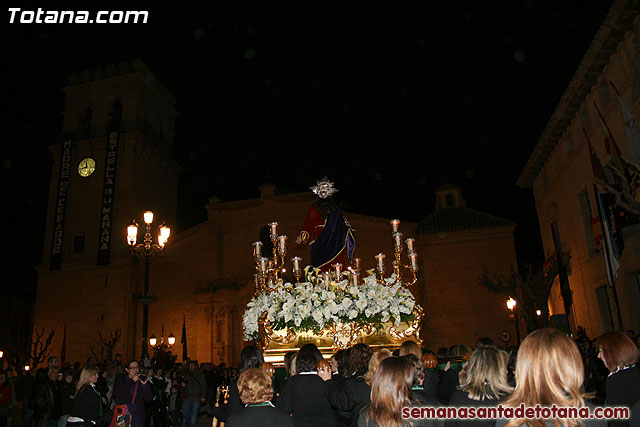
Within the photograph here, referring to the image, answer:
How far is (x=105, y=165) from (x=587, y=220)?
27875mm

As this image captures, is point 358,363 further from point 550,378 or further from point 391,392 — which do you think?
point 550,378

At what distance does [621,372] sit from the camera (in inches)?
185

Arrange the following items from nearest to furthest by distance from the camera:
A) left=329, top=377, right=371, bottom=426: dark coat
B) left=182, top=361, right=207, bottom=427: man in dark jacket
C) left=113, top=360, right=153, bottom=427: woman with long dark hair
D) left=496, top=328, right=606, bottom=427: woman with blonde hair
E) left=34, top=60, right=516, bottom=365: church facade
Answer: left=496, top=328, right=606, bottom=427: woman with blonde hair
left=329, top=377, right=371, bottom=426: dark coat
left=113, top=360, right=153, bottom=427: woman with long dark hair
left=182, top=361, right=207, bottom=427: man in dark jacket
left=34, top=60, right=516, bottom=365: church facade

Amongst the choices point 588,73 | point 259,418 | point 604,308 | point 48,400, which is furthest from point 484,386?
point 604,308

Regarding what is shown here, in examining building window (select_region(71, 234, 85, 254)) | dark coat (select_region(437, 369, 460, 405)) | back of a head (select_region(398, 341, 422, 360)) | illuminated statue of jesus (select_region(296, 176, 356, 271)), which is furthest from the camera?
building window (select_region(71, 234, 85, 254))

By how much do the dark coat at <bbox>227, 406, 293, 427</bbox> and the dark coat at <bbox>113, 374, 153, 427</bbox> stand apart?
20.3 ft

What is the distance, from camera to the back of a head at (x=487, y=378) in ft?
12.6

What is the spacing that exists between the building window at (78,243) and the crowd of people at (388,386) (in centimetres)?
2430

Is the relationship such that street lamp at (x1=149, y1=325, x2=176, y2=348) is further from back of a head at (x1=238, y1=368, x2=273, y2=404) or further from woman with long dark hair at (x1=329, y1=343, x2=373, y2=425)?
back of a head at (x1=238, y1=368, x2=273, y2=404)

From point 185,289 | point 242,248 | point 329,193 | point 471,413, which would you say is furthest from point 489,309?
point 471,413

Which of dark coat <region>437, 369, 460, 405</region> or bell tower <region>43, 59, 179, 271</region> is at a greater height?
bell tower <region>43, 59, 179, 271</region>

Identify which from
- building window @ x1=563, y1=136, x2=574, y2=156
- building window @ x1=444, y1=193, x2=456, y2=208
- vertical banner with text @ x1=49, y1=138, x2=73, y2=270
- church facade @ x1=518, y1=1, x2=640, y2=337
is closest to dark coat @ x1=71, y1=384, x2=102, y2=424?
church facade @ x1=518, y1=1, x2=640, y2=337

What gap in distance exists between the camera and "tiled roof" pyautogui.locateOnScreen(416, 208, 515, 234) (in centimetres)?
3111

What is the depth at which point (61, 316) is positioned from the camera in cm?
3175
